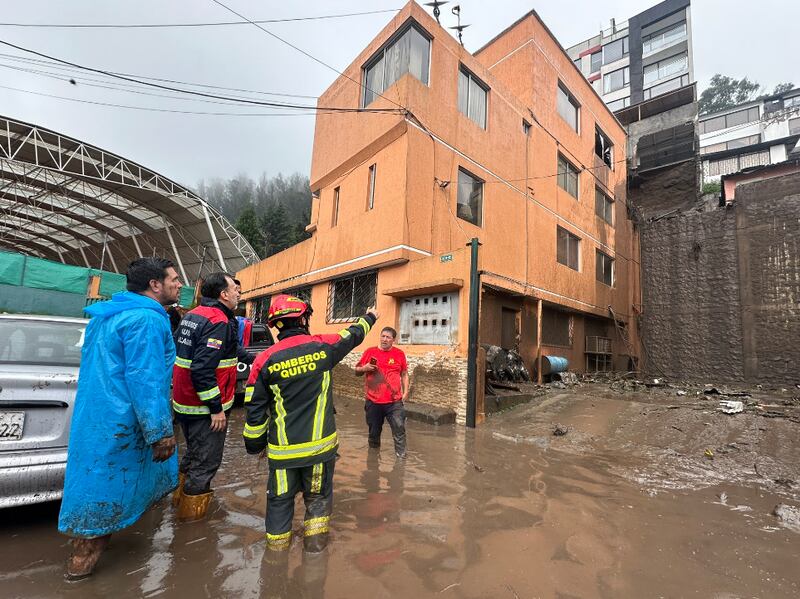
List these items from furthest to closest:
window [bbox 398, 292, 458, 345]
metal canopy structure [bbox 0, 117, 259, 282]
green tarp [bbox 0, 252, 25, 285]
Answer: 1. metal canopy structure [bbox 0, 117, 259, 282]
2. green tarp [bbox 0, 252, 25, 285]
3. window [bbox 398, 292, 458, 345]

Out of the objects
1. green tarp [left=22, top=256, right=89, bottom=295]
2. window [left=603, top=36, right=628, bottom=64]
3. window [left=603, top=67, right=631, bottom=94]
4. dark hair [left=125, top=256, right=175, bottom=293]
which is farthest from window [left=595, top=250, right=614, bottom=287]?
window [left=603, top=36, right=628, bottom=64]

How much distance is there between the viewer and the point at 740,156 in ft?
100

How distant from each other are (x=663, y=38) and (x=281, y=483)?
45971 mm

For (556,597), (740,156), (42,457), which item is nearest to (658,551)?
(556,597)

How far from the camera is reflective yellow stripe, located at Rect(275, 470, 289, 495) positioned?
2.41 m

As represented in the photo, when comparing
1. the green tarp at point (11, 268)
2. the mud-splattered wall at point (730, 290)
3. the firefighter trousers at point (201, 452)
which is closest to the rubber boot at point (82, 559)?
the firefighter trousers at point (201, 452)

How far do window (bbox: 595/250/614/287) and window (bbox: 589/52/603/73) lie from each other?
112 ft

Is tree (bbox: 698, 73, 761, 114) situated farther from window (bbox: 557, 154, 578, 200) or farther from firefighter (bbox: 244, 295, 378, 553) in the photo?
firefighter (bbox: 244, 295, 378, 553)

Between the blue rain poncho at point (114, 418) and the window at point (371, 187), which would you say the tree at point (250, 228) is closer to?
the window at point (371, 187)

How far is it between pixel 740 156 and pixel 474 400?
120 ft

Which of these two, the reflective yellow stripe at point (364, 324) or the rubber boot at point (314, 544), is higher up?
the reflective yellow stripe at point (364, 324)

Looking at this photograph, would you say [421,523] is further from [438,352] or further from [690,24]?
[690,24]

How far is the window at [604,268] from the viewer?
1562 cm

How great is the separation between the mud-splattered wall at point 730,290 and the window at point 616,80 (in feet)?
98.9
